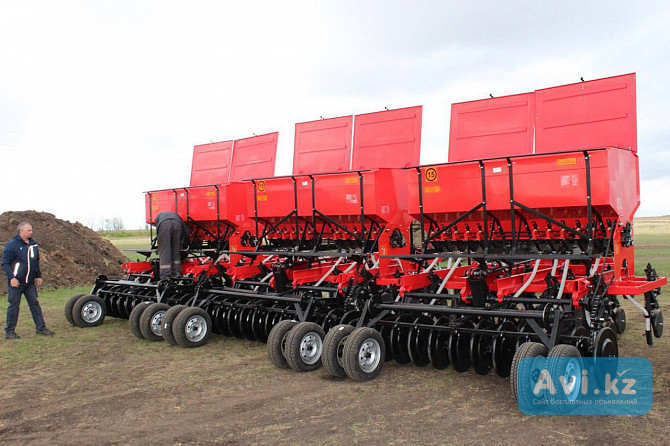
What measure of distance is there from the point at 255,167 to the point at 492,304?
6014 millimetres

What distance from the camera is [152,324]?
359 inches

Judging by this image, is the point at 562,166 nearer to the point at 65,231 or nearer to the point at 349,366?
the point at 349,366

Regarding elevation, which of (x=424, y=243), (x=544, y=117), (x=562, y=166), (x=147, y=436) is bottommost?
(x=147, y=436)

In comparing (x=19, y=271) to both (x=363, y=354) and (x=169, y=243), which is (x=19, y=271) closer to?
(x=169, y=243)

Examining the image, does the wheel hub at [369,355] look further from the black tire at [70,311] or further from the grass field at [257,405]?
the black tire at [70,311]

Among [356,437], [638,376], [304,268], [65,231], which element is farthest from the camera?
[65,231]

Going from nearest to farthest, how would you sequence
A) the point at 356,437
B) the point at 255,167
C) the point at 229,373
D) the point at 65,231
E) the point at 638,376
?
the point at 356,437
the point at 638,376
the point at 229,373
the point at 255,167
the point at 65,231

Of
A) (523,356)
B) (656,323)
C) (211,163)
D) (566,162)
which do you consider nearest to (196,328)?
(211,163)

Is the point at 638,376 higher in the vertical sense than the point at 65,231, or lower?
lower

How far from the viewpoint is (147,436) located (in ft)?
16.6

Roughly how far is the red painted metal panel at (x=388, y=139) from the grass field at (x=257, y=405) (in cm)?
339

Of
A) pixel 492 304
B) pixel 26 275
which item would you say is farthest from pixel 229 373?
pixel 26 275

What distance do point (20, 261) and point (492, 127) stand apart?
25.1ft

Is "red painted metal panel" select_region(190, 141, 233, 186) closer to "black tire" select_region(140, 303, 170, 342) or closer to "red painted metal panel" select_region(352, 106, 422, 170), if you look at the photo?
"red painted metal panel" select_region(352, 106, 422, 170)
